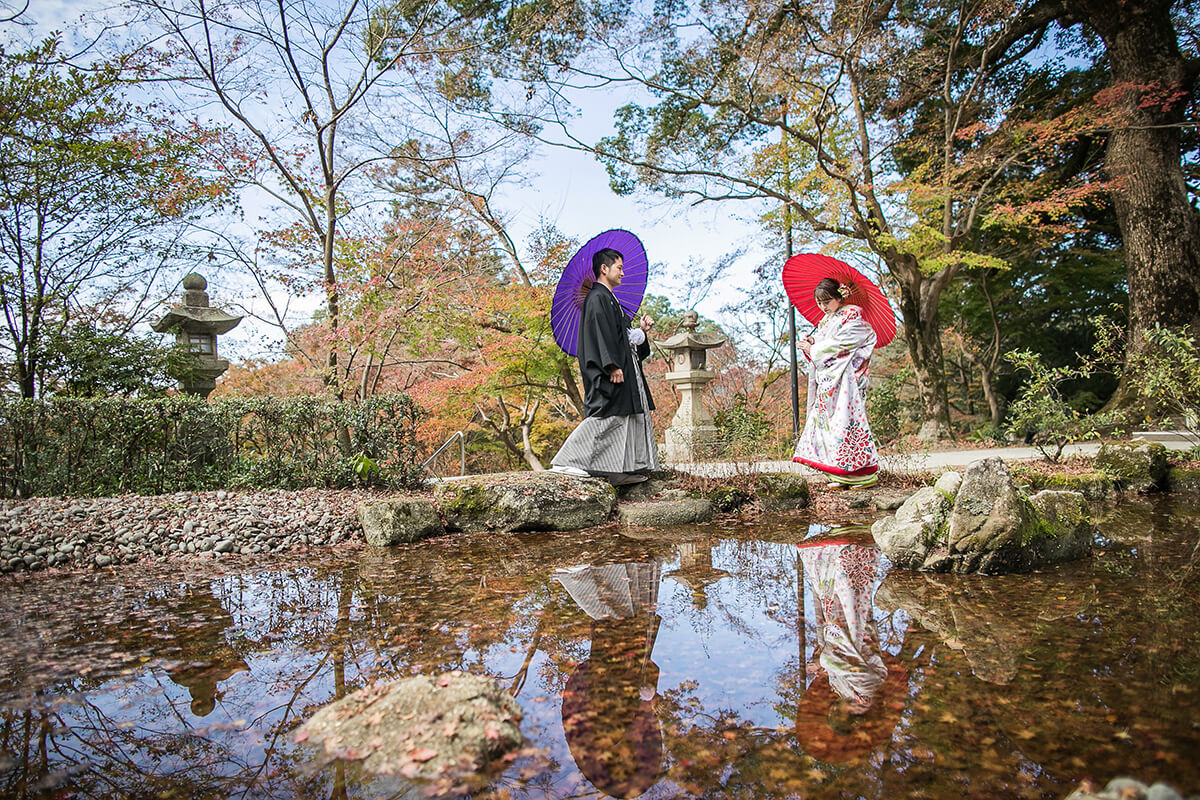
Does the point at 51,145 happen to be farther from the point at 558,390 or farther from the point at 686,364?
the point at 686,364

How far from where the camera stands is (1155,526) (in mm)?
4621

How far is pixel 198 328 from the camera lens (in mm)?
9570

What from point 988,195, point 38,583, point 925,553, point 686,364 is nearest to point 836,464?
point 925,553

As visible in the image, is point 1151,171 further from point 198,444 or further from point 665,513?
point 198,444

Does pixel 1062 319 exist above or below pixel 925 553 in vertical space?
above

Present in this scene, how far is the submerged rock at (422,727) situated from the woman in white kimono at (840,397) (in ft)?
14.9

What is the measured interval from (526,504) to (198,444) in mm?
4147

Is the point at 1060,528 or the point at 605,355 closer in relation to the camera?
the point at 1060,528

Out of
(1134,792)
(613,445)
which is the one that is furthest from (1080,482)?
(1134,792)

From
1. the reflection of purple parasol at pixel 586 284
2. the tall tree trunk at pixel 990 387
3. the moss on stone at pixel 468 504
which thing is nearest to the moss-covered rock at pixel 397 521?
the moss on stone at pixel 468 504

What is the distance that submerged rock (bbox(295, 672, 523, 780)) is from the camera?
1.78 metres

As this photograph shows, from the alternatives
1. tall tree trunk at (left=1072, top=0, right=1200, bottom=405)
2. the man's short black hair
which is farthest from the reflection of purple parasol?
tall tree trunk at (left=1072, top=0, right=1200, bottom=405)

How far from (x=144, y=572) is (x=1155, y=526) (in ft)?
23.4

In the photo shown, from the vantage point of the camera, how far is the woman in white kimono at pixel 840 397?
19.1 feet
